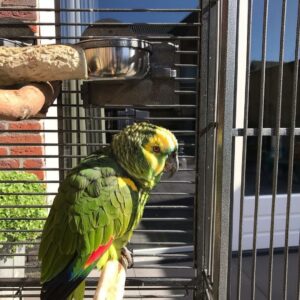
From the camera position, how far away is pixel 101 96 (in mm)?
1160

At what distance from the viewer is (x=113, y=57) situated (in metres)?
1.07

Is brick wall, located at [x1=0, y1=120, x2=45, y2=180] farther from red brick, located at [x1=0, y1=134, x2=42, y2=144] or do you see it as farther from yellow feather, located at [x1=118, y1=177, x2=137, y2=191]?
yellow feather, located at [x1=118, y1=177, x2=137, y2=191]

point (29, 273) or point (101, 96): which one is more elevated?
point (101, 96)

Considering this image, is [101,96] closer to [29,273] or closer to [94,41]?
[94,41]

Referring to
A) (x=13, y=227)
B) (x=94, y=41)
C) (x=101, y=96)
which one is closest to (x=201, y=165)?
(x=101, y=96)

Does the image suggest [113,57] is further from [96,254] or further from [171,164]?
[96,254]

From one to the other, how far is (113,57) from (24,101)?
1.26 feet

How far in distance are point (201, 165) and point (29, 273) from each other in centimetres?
116

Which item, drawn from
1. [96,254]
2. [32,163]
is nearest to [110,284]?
[96,254]

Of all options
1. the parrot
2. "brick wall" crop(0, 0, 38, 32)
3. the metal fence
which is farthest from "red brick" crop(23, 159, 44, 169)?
the parrot

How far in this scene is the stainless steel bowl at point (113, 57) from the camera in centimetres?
107

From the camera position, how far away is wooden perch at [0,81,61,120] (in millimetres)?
679

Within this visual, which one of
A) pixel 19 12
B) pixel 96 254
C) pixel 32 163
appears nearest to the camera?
pixel 96 254

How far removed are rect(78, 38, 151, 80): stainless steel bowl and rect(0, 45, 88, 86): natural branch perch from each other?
0.22 feet
